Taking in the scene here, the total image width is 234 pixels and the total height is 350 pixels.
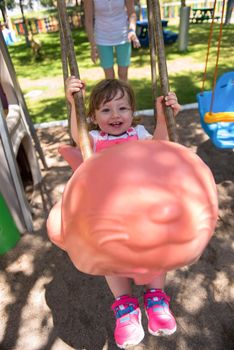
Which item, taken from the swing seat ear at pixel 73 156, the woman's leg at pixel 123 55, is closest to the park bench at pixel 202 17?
the woman's leg at pixel 123 55

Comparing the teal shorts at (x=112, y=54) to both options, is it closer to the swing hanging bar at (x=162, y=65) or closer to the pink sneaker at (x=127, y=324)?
the swing hanging bar at (x=162, y=65)

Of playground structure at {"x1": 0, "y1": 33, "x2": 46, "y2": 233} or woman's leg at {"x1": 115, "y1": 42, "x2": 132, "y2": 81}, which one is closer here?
playground structure at {"x1": 0, "y1": 33, "x2": 46, "y2": 233}

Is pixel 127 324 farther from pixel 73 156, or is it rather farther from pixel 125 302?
pixel 73 156

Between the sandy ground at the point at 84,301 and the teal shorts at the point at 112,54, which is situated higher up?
the teal shorts at the point at 112,54

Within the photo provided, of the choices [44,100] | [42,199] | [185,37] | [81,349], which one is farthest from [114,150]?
[185,37]

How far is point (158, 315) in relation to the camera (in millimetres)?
1661

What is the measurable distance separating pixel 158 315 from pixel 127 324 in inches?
6.3

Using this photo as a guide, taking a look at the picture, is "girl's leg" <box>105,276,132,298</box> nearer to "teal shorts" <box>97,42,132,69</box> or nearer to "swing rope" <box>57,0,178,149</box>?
"swing rope" <box>57,0,178,149</box>

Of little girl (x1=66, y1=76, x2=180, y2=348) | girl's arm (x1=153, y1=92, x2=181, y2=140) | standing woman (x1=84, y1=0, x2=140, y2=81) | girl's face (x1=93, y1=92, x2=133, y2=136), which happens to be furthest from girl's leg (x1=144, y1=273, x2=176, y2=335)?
standing woman (x1=84, y1=0, x2=140, y2=81)

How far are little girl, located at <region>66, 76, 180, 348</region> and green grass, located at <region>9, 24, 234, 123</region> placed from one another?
3368 mm

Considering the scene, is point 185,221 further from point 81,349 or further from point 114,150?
point 81,349

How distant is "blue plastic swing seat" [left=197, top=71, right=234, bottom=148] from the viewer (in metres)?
2.96

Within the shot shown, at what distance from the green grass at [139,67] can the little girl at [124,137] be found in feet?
11.1

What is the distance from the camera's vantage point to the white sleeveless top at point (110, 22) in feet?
12.1
